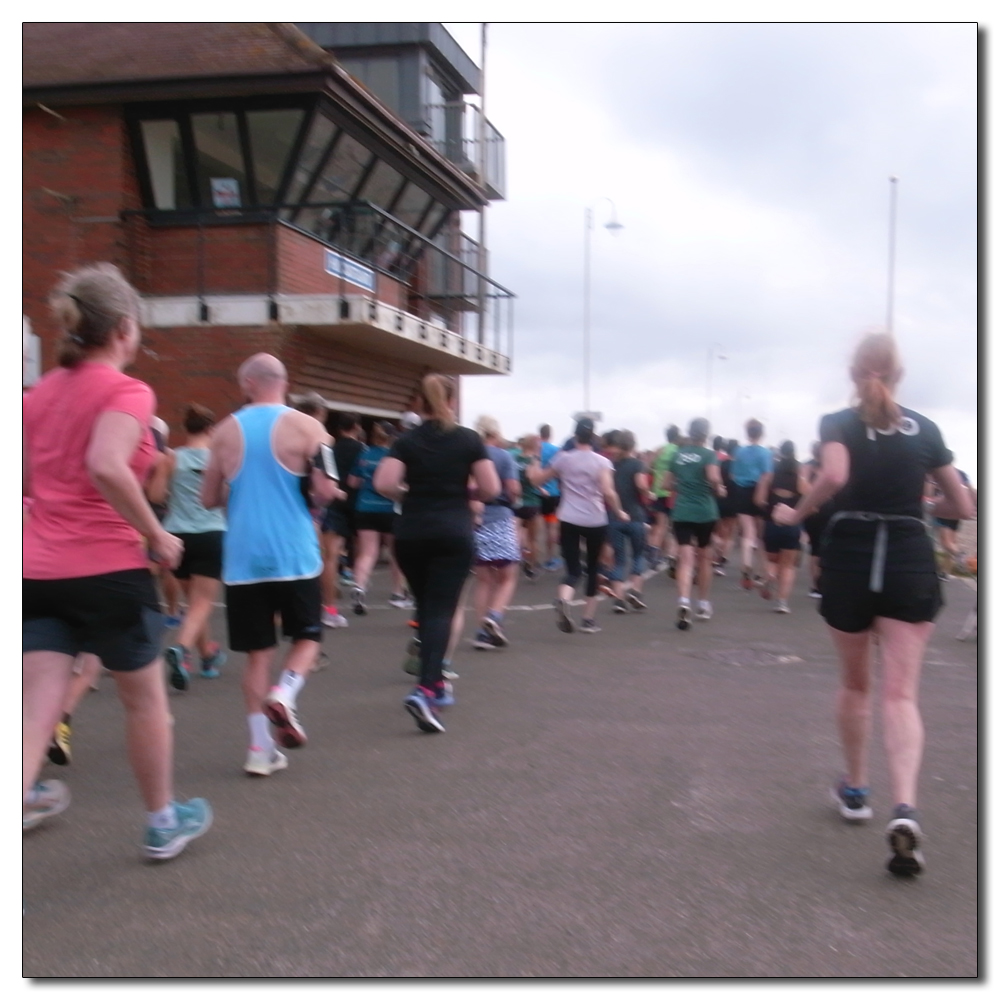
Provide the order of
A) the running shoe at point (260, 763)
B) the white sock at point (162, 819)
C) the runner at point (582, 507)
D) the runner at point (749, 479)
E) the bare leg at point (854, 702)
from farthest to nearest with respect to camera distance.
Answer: the runner at point (749, 479), the runner at point (582, 507), the running shoe at point (260, 763), the bare leg at point (854, 702), the white sock at point (162, 819)

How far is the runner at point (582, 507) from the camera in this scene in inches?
369

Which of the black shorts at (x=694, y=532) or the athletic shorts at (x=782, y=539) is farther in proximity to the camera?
the athletic shorts at (x=782, y=539)

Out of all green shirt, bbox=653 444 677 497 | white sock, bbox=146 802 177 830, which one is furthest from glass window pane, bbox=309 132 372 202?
white sock, bbox=146 802 177 830

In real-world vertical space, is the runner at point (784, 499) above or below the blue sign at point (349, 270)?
below

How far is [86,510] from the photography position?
354 cm

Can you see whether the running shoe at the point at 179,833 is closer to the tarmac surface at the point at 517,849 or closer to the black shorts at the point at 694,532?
the tarmac surface at the point at 517,849

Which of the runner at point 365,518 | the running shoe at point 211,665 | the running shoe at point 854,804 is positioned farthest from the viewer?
the runner at point 365,518

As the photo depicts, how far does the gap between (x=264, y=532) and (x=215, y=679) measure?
108 inches

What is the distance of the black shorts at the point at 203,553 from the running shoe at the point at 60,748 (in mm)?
1892

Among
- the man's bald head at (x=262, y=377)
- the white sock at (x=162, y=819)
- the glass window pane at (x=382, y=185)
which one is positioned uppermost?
the glass window pane at (x=382, y=185)

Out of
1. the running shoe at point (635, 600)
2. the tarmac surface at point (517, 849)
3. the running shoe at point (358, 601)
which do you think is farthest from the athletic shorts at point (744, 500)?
the tarmac surface at point (517, 849)

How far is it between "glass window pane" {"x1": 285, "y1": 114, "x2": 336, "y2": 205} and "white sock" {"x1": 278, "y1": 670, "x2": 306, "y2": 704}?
1224 centimetres

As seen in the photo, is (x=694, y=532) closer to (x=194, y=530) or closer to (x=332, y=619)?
(x=332, y=619)

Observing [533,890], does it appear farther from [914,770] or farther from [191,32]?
[191,32]
